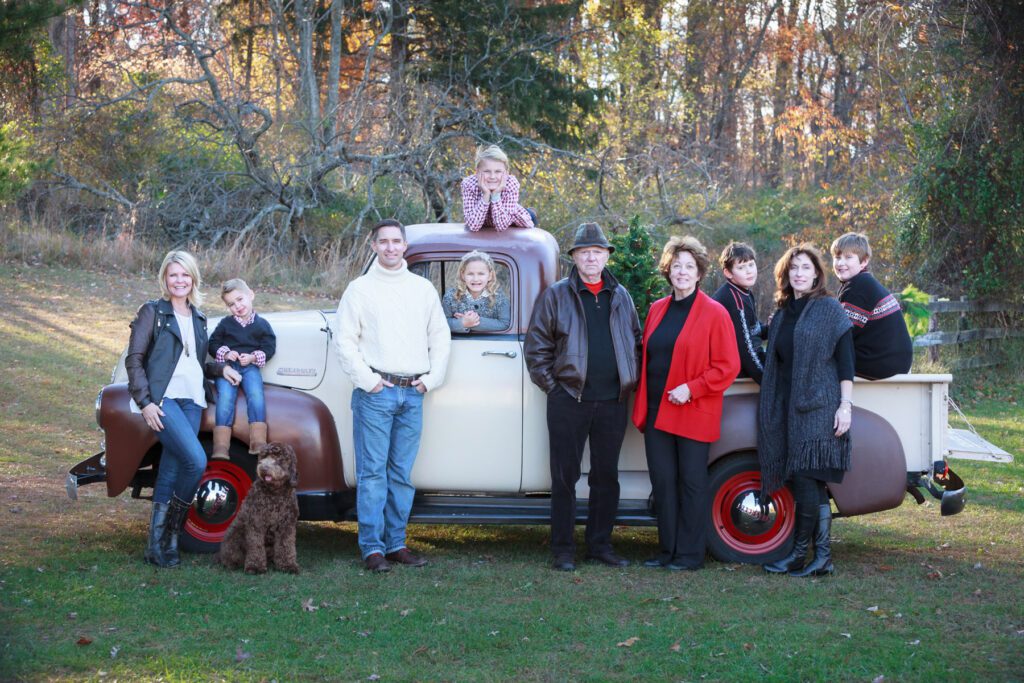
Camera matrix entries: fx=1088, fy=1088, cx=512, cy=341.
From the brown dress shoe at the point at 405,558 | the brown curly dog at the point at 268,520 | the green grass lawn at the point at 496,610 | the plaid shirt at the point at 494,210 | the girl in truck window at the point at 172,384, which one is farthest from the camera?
the plaid shirt at the point at 494,210

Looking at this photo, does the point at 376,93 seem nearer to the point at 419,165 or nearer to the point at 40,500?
the point at 419,165

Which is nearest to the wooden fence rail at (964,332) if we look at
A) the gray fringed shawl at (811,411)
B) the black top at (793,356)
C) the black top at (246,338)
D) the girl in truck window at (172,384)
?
the black top at (793,356)

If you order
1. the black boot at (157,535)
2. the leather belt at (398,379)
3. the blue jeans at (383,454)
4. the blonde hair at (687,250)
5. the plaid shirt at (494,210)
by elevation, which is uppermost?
the plaid shirt at (494,210)

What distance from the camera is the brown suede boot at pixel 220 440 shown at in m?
6.34

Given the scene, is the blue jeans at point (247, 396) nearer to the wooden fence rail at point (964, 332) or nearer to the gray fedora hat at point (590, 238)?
the gray fedora hat at point (590, 238)

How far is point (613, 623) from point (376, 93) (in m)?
20.4

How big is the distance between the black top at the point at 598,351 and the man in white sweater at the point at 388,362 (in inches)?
32.1

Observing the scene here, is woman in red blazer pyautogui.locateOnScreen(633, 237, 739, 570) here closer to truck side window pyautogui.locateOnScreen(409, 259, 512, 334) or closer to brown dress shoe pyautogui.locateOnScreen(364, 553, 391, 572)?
truck side window pyautogui.locateOnScreen(409, 259, 512, 334)

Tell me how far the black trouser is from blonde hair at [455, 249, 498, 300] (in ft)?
3.97

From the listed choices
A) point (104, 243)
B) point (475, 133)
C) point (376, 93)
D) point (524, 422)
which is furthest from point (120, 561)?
point (376, 93)

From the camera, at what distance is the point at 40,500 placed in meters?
7.89

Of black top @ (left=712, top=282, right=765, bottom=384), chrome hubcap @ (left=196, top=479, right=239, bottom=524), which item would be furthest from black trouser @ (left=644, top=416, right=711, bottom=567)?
chrome hubcap @ (left=196, top=479, right=239, bottom=524)

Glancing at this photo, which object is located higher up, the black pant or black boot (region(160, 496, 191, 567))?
the black pant

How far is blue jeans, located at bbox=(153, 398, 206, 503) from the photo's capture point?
614cm
